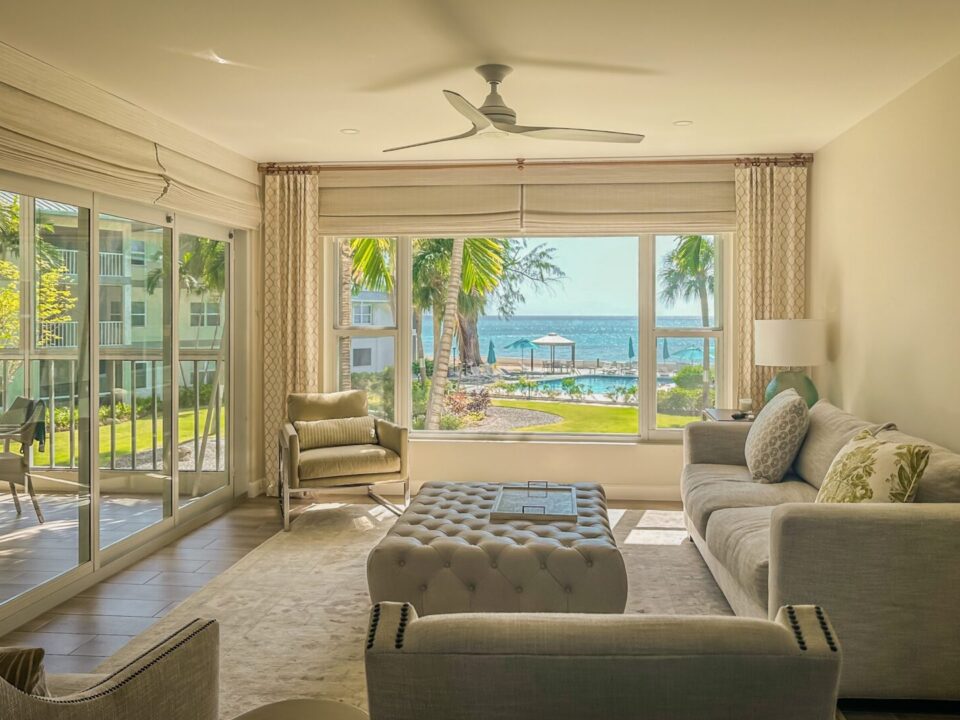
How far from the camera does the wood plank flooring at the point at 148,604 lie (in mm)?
2795

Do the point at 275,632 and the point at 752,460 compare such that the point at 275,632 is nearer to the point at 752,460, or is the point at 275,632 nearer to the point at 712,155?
the point at 752,460

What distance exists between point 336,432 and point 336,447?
12 cm

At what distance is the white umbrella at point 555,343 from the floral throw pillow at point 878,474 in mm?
3234

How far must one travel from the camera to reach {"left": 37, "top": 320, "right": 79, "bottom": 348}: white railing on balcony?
3.74 m

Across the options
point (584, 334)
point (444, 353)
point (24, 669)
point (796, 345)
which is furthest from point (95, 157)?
point (796, 345)

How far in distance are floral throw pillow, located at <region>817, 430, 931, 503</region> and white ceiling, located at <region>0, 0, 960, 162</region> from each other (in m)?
1.66

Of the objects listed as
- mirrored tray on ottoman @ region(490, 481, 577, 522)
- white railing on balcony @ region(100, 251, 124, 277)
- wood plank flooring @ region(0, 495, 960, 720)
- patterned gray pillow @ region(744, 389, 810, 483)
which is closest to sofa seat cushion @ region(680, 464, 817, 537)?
patterned gray pillow @ region(744, 389, 810, 483)

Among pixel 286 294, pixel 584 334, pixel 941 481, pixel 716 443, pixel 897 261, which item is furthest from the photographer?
pixel 584 334

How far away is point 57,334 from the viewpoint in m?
3.86

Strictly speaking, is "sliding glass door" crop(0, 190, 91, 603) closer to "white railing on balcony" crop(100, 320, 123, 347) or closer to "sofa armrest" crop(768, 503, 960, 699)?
"white railing on balcony" crop(100, 320, 123, 347)

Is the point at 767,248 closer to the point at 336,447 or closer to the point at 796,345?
the point at 796,345

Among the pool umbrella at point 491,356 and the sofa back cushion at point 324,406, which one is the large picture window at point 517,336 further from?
the sofa back cushion at point 324,406

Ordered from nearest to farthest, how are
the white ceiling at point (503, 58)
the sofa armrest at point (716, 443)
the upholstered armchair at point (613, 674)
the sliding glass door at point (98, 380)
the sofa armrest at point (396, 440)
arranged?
the upholstered armchair at point (613, 674) → the white ceiling at point (503, 58) → the sliding glass door at point (98, 380) → the sofa armrest at point (716, 443) → the sofa armrest at point (396, 440)

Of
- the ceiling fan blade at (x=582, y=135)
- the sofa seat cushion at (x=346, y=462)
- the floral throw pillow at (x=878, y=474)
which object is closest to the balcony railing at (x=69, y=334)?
the sofa seat cushion at (x=346, y=462)
